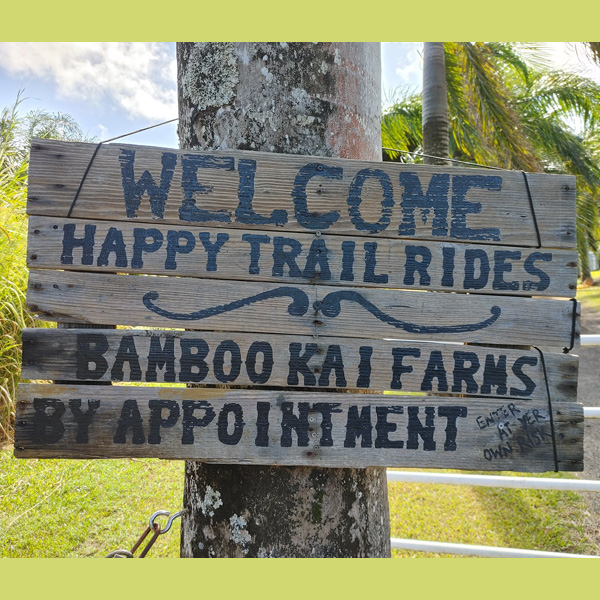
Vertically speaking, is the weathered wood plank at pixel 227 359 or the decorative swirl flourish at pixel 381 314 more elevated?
the decorative swirl flourish at pixel 381 314

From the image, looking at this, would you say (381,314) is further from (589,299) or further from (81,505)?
(589,299)

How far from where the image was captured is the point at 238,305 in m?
1.54

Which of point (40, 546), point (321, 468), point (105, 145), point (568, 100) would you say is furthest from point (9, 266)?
point (568, 100)

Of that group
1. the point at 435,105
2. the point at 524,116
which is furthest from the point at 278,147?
the point at 524,116

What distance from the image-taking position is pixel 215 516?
152 centimetres

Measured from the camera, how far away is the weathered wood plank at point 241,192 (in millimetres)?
1562

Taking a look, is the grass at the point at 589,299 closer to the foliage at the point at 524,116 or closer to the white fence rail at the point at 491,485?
the foliage at the point at 524,116

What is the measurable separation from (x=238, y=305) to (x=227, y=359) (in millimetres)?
175

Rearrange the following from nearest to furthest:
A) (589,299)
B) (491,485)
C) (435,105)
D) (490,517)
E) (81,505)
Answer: (491,485)
(81,505)
(490,517)
(435,105)
(589,299)

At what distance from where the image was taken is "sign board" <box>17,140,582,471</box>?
1522 mm

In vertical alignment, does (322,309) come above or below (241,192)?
below

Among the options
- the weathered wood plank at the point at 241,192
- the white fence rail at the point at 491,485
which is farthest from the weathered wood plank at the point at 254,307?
the white fence rail at the point at 491,485

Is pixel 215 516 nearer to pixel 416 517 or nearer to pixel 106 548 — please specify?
pixel 106 548

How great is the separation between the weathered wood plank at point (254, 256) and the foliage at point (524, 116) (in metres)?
4.95
